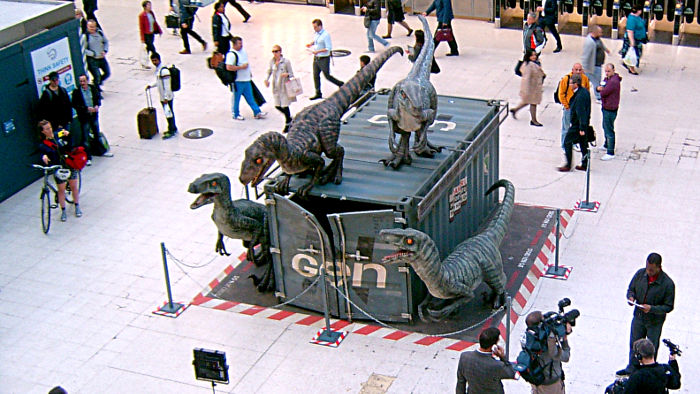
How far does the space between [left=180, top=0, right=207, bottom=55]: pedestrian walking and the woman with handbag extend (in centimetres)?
396

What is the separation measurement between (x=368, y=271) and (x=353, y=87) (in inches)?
121

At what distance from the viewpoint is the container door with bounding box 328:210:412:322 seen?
38.8 ft

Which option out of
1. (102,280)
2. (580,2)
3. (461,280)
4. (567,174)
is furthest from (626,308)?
(580,2)

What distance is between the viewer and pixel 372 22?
22.4 metres

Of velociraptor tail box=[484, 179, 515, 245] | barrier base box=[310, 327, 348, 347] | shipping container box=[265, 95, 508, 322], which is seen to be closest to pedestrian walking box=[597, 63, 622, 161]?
shipping container box=[265, 95, 508, 322]

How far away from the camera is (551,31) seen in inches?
869

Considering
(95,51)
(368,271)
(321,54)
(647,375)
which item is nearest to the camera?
(647,375)

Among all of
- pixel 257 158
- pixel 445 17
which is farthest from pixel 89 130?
pixel 445 17

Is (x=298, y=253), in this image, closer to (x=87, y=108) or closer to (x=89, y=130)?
(x=87, y=108)

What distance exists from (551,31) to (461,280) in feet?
37.7

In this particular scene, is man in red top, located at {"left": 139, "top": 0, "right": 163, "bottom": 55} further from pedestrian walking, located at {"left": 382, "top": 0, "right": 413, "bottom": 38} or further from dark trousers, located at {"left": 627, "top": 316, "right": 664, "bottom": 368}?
dark trousers, located at {"left": 627, "top": 316, "right": 664, "bottom": 368}

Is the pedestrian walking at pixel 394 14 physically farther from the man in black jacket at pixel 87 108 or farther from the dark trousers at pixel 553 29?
Answer: the man in black jacket at pixel 87 108

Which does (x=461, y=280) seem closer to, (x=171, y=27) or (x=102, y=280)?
(x=102, y=280)

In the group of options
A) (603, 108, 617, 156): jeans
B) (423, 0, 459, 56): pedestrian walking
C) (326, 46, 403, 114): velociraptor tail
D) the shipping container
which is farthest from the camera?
(423, 0, 459, 56): pedestrian walking
